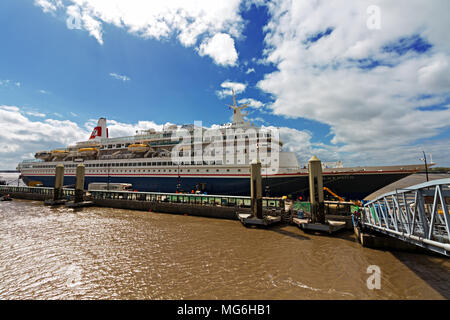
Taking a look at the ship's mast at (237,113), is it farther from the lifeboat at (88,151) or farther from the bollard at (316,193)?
the lifeboat at (88,151)

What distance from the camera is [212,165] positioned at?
2805 centimetres

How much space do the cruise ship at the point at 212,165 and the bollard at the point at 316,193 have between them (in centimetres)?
498

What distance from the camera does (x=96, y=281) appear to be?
7.69 meters

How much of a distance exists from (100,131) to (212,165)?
126 ft

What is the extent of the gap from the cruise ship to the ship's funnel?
4.52 m

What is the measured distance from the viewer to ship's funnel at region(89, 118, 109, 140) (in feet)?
165

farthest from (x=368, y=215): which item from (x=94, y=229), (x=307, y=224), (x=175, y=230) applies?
(x=94, y=229)

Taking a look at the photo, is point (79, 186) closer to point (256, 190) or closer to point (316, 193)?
point (256, 190)

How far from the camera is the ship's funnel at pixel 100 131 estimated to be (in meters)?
50.2

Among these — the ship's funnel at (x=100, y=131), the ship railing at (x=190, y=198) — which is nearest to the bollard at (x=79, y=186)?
the ship railing at (x=190, y=198)
